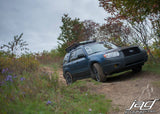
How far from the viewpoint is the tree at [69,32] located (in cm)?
1936

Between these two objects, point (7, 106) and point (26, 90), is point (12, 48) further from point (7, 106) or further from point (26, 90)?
point (7, 106)

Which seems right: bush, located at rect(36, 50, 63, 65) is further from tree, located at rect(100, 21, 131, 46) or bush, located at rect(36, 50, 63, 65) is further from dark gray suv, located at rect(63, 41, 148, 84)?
dark gray suv, located at rect(63, 41, 148, 84)

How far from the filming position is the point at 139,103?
4.40 m

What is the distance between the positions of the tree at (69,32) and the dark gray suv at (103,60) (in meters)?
10.0

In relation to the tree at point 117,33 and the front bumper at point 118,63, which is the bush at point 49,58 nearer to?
the tree at point 117,33

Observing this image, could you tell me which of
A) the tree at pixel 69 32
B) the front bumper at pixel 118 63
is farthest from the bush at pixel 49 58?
the front bumper at pixel 118 63

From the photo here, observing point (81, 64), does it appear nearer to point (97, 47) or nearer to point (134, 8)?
point (97, 47)

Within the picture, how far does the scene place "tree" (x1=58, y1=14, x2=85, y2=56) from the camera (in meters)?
19.4

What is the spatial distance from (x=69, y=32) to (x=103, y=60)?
1295 cm

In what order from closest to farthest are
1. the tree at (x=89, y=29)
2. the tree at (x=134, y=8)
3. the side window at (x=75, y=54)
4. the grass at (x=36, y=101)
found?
1. the grass at (x=36, y=101)
2. the tree at (x=134, y=8)
3. the side window at (x=75, y=54)
4. the tree at (x=89, y=29)

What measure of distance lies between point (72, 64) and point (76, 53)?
59 cm

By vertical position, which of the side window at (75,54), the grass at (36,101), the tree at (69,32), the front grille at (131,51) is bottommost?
the grass at (36,101)

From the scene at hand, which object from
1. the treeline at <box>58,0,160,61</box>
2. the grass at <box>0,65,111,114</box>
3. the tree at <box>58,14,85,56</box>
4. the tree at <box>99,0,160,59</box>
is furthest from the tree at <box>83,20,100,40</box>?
the grass at <box>0,65,111,114</box>

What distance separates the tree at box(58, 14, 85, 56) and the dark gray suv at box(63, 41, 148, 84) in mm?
10009
